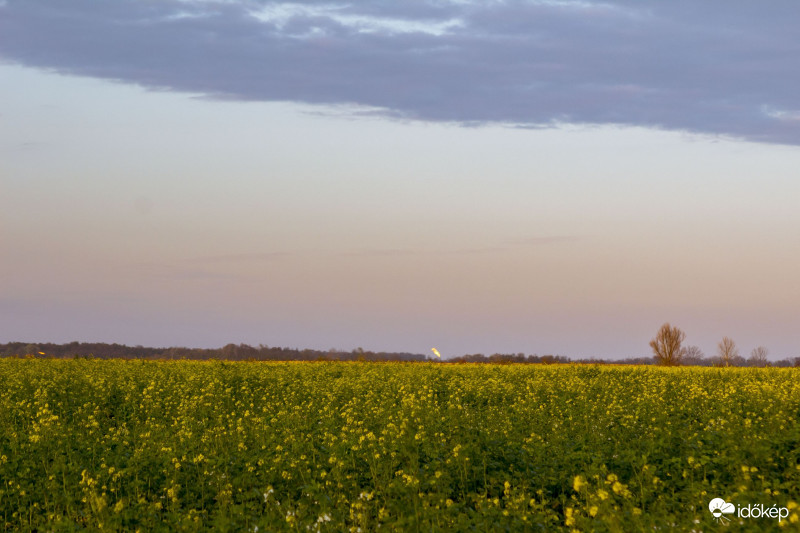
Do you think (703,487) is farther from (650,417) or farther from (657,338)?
(657,338)

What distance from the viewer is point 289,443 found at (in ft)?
45.3

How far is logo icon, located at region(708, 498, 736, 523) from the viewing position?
8347 mm

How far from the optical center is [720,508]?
9031mm

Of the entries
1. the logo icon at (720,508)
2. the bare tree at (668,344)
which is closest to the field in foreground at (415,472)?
the logo icon at (720,508)

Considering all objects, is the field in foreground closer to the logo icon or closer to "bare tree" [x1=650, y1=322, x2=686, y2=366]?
the logo icon

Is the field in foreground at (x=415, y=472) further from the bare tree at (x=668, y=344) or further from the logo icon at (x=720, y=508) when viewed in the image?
the bare tree at (x=668, y=344)

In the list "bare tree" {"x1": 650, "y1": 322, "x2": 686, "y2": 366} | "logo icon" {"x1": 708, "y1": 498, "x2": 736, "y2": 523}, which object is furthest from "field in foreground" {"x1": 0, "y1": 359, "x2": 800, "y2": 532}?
"bare tree" {"x1": 650, "y1": 322, "x2": 686, "y2": 366}

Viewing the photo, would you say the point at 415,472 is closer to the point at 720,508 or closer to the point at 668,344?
the point at 720,508

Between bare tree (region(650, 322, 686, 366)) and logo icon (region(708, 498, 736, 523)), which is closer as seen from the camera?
logo icon (region(708, 498, 736, 523))

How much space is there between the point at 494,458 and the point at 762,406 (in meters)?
10.1

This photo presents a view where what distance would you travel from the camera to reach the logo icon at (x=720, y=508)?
8.35m

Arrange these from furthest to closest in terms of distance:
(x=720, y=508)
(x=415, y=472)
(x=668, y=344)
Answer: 1. (x=668, y=344)
2. (x=415, y=472)
3. (x=720, y=508)

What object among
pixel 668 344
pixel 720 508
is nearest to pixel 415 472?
pixel 720 508

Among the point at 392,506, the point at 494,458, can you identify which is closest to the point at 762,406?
the point at 494,458
